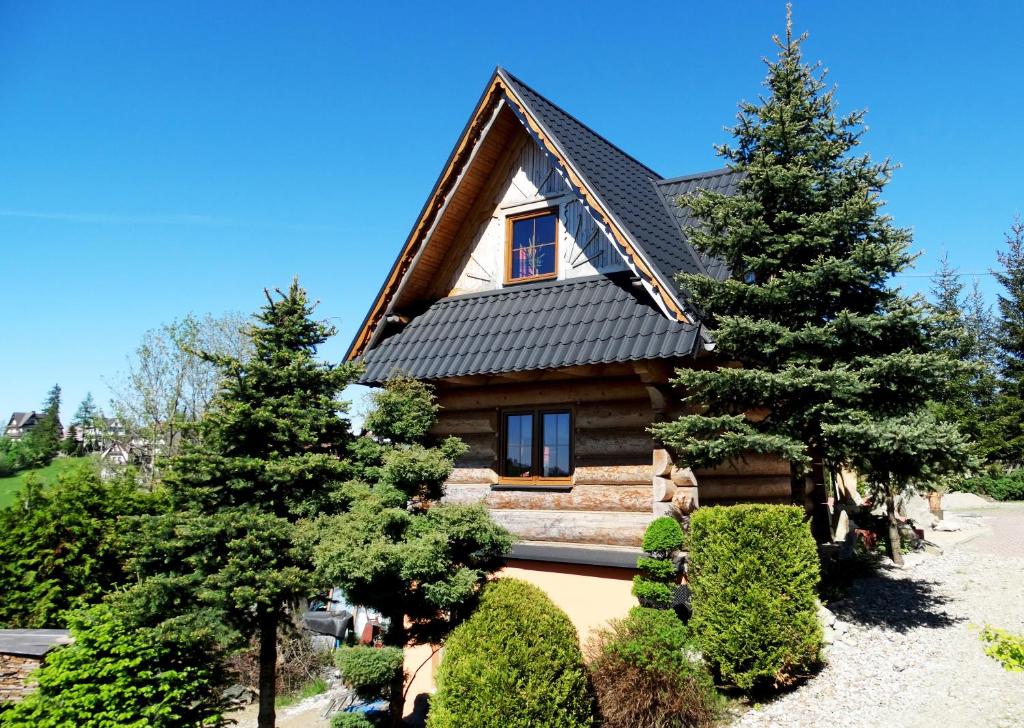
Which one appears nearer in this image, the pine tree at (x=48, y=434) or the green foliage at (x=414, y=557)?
the green foliage at (x=414, y=557)

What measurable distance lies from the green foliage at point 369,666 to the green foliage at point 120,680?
4.37 feet

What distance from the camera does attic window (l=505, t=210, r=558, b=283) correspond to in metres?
11.9

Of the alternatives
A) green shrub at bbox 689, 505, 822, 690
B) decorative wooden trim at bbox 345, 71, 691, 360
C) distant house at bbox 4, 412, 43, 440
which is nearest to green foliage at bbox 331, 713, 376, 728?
green shrub at bbox 689, 505, 822, 690

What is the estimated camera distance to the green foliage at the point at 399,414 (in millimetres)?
8109

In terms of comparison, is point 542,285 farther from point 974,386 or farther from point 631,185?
point 974,386

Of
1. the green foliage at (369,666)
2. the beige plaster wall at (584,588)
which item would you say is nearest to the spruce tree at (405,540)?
the green foliage at (369,666)

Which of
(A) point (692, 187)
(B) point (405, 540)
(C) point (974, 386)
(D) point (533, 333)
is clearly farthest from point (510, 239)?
(C) point (974, 386)

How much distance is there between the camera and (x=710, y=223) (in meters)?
10.2

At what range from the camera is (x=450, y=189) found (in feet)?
39.0

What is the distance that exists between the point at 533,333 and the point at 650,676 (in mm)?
5193

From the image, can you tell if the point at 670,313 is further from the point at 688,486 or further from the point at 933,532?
the point at 933,532

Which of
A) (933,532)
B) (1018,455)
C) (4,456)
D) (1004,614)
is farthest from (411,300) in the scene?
(4,456)

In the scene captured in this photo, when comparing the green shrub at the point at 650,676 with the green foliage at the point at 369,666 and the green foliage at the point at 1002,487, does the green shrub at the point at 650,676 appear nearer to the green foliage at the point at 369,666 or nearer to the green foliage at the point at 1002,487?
the green foliage at the point at 369,666

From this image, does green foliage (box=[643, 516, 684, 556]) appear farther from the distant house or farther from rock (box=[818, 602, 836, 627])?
the distant house
